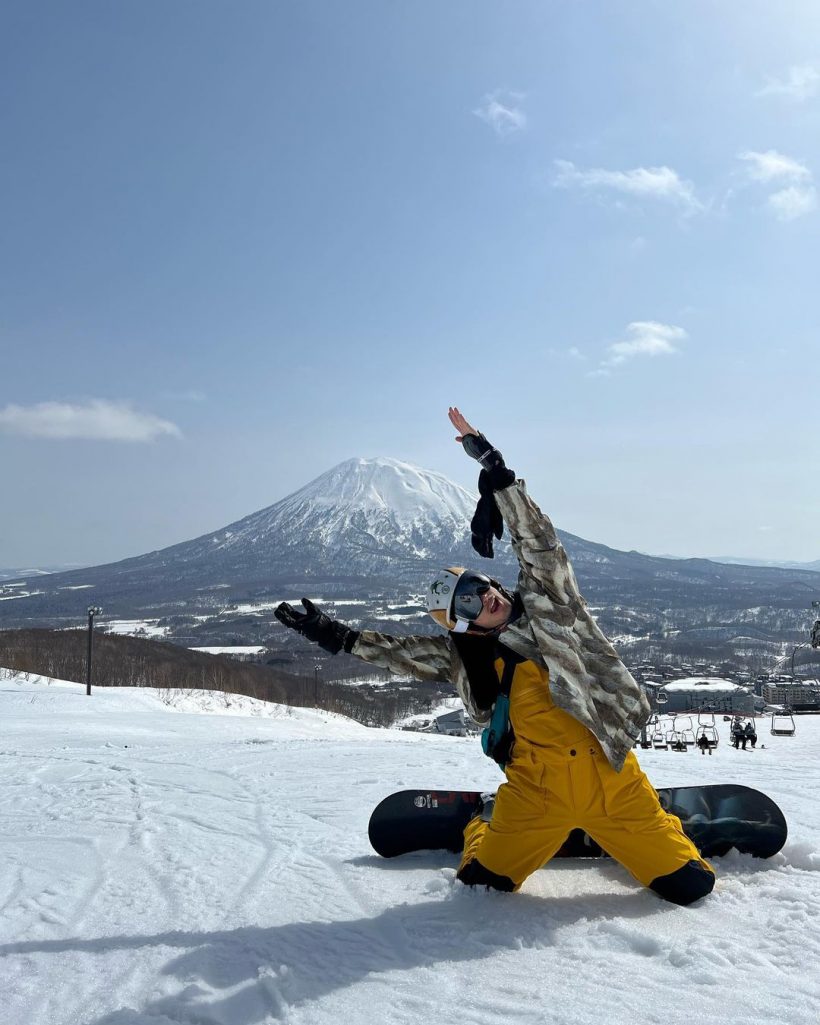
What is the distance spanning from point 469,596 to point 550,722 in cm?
62

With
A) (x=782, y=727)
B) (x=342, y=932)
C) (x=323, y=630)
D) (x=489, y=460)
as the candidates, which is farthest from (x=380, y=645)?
(x=782, y=727)

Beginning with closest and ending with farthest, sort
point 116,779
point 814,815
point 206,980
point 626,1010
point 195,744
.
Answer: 1. point 626,1010
2. point 206,980
3. point 814,815
4. point 116,779
5. point 195,744

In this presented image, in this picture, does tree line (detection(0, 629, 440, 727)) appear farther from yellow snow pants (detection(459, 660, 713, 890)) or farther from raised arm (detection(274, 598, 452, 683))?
yellow snow pants (detection(459, 660, 713, 890))

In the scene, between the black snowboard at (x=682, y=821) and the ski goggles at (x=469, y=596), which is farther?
the black snowboard at (x=682, y=821)

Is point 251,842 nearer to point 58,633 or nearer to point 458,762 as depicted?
point 458,762

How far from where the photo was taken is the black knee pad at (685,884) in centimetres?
286

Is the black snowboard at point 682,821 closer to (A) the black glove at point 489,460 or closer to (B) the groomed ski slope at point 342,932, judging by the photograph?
(B) the groomed ski slope at point 342,932

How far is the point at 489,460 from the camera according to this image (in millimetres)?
3121

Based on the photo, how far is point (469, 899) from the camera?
2959 mm

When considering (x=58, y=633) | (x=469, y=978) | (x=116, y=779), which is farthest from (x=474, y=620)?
(x=58, y=633)

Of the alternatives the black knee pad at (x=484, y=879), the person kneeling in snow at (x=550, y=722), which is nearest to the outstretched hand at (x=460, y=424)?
the person kneeling in snow at (x=550, y=722)

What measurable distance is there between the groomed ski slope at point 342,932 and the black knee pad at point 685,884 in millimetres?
54

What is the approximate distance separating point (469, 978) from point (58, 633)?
253ft

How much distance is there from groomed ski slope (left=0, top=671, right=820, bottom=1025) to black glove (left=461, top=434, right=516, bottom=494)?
1675mm
